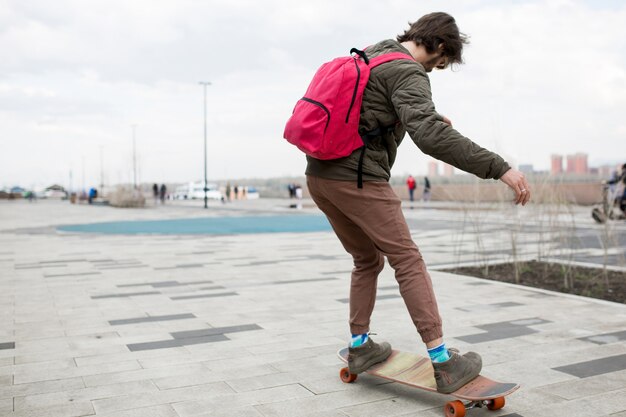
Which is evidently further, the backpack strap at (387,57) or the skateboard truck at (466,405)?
the backpack strap at (387,57)

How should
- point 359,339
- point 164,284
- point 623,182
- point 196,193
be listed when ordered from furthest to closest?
point 196,193 < point 623,182 < point 164,284 < point 359,339

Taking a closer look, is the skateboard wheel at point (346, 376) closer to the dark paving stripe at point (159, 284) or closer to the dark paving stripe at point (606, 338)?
the dark paving stripe at point (606, 338)

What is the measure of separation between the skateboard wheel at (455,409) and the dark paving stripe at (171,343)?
81.8 inches

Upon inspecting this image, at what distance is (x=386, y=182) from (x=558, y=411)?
52.1 inches

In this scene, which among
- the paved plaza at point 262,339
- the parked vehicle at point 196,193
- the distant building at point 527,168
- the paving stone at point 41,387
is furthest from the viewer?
the parked vehicle at point 196,193

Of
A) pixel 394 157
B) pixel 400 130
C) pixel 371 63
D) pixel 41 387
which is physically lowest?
pixel 41 387

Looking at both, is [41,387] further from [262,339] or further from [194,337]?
[262,339]

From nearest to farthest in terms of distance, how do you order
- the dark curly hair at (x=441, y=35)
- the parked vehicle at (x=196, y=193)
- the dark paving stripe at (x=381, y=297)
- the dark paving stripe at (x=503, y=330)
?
the dark curly hair at (x=441, y=35) → the dark paving stripe at (x=503, y=330) → the dark paving stripe at (x=381, y=297) → the parked vehicle at (x=196, y=193)

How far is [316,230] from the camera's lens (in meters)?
17.2

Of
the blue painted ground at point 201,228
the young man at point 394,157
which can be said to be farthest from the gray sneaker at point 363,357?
the blue painted ground at point 201,228

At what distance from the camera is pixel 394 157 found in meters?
3.35

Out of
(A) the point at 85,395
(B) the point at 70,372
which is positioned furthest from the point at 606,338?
(B) the point at 70,372

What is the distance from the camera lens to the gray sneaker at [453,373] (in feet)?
9.88

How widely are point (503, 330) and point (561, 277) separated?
10.0ft
